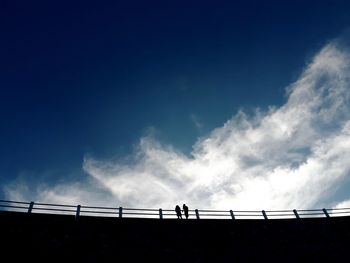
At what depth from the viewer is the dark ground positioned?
1508 centimetres

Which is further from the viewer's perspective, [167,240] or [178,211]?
[178,211]

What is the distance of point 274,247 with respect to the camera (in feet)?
61.0

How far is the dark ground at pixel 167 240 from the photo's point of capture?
15078 millimetres

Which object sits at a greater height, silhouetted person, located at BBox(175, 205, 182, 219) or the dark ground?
silhouetted person, located at BBox(175, 205, 182, 219)

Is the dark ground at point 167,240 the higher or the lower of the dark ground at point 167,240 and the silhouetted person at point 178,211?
the lower

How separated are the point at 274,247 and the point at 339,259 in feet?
13.2

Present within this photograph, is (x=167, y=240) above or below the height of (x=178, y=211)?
below

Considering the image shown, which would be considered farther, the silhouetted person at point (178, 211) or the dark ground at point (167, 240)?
the silhouetted person at point (178, 211)

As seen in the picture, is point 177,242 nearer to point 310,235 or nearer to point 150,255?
point 150,255

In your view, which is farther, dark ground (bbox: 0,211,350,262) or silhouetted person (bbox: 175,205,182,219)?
silhouetted person (bbox: 175,205,182,219)

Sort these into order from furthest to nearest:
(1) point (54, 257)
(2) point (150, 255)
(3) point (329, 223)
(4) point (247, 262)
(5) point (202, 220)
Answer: (3) point (329, 223) < (5) point (202, 220) < (4) point (247, 262) < (2) point (150, 255) < (1) point (54, 257)

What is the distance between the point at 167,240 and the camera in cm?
1770

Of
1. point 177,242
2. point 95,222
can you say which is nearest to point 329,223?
point 177,242

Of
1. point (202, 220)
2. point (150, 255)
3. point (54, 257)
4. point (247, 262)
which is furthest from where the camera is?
point (202, 220)
